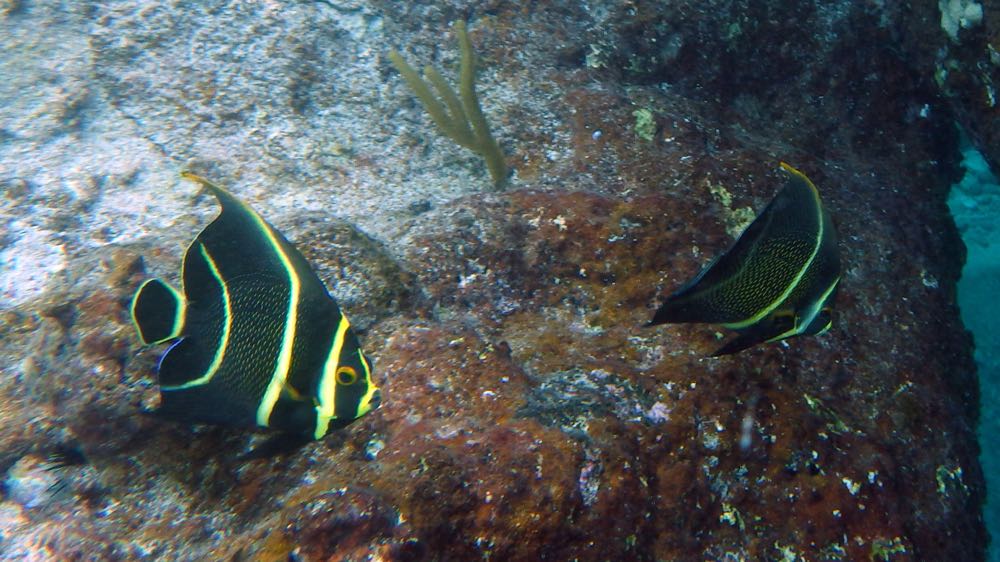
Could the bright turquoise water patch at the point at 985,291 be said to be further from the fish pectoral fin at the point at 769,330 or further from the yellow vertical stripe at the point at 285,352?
the yellow vertical stripe at the point at 285,352

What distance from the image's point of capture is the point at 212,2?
396 cm

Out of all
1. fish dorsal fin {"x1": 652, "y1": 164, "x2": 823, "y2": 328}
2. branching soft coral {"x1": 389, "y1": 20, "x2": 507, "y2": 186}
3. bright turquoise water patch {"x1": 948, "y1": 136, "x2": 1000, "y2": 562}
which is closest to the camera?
fish dorsal fin {"x1": 652, "y1": 164, "x2": 823, "y2": 328}

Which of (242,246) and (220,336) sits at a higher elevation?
(242,246)

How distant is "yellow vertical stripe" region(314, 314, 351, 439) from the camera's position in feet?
4.21

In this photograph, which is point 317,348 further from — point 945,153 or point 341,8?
point 945,153

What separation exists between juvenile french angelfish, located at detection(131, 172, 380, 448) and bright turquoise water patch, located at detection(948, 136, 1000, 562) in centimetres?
558

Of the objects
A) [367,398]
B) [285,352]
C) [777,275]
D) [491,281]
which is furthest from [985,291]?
[285,352]

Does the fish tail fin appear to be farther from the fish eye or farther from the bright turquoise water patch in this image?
the bright turquoise water patch

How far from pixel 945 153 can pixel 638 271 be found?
3053 mm

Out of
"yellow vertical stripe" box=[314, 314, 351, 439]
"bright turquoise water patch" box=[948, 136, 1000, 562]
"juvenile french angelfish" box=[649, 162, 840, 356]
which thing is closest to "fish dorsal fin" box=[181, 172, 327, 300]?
"yellow vertical stripe" box=[314, 314, 351, 439]

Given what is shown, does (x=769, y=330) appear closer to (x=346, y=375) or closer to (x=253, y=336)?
(x=346, y=375)

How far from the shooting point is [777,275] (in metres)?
1.38

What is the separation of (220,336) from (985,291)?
7591 millimetres

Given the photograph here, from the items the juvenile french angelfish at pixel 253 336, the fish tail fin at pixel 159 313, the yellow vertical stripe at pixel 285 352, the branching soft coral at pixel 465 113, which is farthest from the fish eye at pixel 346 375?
the branching soft coral at pixel 465 113
